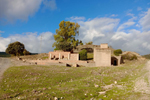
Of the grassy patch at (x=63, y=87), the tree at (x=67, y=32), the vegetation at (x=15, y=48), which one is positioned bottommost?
the grassy patch at (x=63, y=87)

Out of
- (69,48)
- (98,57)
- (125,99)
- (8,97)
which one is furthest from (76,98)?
(69,48)

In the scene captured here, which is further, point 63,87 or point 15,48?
point 15,48

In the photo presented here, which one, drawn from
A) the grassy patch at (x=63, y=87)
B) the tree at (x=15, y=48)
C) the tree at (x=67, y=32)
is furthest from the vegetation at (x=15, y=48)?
the grassy patch at (x=63, y=87)

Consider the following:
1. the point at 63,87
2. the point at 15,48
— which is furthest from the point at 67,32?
the point at 63,87

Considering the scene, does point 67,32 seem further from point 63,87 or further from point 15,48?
point 63,87

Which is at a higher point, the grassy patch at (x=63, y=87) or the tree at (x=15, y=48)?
the tree at (x=15, y=48)

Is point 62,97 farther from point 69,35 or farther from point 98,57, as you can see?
point 69,35

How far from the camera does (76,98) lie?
7398mm

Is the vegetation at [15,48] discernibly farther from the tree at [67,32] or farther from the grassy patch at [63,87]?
the grassy patch at [63,87]

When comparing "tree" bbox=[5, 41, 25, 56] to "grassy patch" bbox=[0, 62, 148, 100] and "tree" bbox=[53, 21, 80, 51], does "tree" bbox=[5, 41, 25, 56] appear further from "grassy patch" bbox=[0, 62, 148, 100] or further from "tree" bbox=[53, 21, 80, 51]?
"grassy patch" bbox=[0, 62, 148, 100]

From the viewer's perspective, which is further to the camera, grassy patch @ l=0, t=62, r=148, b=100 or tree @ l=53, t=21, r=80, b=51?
tree @ l=53, t=21, r=80, b=51

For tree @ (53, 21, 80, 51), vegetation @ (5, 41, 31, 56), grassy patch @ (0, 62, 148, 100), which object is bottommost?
grassy patch @ (0, 62, 148, 100)

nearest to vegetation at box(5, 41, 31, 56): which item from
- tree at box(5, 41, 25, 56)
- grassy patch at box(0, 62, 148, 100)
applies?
tree at box(5, 41, 25, 56)

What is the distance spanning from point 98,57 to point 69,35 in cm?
2388
